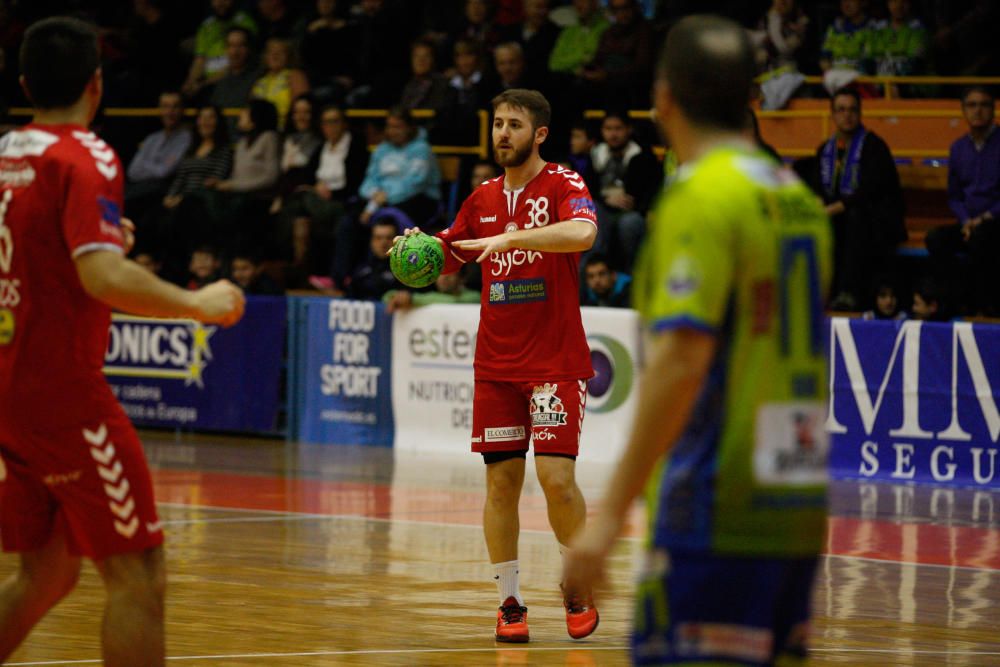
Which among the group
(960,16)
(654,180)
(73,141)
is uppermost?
(960,16)

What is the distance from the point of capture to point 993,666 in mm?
7359

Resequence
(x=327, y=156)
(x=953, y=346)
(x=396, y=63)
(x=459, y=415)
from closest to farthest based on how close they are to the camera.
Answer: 1. (x=953, y=346)
2. (x=459, y=415)
3. (x=327, y=156)
4. (x=396, y=63)

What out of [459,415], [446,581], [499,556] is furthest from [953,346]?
[499,556]

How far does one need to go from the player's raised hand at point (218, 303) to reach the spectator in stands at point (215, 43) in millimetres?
16734

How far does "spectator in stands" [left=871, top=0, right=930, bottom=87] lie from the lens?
56.4 ft

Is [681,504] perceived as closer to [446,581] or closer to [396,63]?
[446,581]

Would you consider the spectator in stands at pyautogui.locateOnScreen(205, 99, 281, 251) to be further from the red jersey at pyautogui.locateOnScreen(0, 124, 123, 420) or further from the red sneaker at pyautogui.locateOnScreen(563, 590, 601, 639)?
the red jersey at pyautogui.locateOnScreen(0, 124, 123, 420)

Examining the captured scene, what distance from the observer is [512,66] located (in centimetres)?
1716

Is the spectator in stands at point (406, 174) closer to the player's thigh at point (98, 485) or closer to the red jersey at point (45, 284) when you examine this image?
the red jersey at point (45, 284)

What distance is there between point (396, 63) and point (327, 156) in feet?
6.90

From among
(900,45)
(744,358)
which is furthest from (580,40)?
(744,358)

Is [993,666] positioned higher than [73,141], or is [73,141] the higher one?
[73,141]

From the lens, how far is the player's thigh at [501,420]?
799 cm

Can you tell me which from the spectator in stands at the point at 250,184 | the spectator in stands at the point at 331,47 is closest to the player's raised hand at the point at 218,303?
the spectator in stands at the point at 250,184
